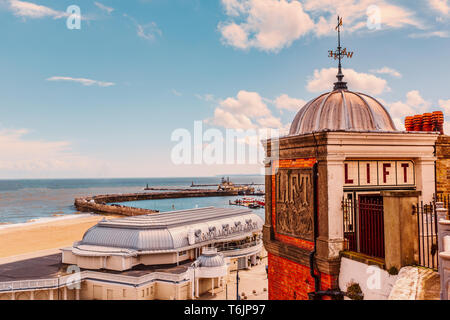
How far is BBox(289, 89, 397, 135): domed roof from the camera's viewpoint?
436 inches

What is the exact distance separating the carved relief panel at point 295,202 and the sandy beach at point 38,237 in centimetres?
4327

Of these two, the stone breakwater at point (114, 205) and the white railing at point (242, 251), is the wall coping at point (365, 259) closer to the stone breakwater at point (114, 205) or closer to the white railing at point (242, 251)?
the white railing at point (242, 251)

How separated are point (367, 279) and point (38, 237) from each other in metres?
72.7

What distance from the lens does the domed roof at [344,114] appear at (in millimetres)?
11078

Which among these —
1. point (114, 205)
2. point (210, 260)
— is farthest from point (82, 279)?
point (114, 205)

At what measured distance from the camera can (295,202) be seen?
A: 10.7 metres

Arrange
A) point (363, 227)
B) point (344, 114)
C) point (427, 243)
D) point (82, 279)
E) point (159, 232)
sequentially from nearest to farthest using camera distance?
point (427, 243) → point (363, 227) → point (344, 114) → point (82, 279) → point (159, 232)

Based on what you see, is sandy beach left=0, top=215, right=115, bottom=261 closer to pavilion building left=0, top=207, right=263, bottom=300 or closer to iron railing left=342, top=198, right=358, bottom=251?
pavilion building left=0, top=207, right=263, bottom=300

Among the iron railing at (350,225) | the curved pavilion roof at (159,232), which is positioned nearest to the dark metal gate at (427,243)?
the iron railing at (350,225)

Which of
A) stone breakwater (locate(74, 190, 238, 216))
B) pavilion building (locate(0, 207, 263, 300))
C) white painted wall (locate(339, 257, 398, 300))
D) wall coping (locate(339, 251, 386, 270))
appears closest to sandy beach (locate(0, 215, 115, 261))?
pavilion building (locate(0, 207, 263, 300))

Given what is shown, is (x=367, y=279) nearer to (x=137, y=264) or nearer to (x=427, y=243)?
(x=427, y=243)

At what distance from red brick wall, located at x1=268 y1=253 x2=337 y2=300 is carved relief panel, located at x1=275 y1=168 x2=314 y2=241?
39.9 inches
